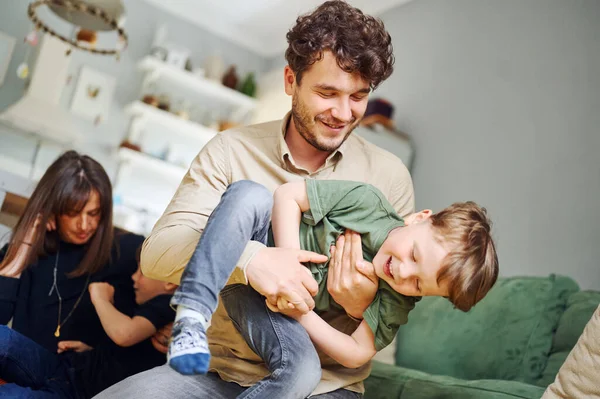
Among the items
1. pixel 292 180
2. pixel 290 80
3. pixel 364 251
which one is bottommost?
pixel 364 251

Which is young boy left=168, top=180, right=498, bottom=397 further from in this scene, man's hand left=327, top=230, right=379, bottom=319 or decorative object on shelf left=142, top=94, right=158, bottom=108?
decorative object on shelf left=142, top=94, right=158, bottom=108

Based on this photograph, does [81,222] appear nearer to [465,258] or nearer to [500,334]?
[465,258]

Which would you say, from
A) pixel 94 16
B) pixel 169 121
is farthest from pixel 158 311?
pixel 169 121

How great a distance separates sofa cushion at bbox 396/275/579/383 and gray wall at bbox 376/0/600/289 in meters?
0.70

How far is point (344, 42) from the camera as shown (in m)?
1.62

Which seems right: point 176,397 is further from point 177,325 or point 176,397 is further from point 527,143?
point 527,143

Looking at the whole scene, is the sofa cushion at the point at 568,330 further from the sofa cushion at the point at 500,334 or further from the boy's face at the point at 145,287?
the boy's face at the point at 145,287

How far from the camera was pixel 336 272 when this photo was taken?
1432mm

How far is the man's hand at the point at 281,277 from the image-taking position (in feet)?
4.30

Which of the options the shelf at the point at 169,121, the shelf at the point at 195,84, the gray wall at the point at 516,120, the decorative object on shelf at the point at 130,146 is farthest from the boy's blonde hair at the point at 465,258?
the shelf at the point at 195,84

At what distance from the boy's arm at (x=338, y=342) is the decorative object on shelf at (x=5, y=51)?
4.67m

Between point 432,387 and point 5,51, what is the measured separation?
4701mm

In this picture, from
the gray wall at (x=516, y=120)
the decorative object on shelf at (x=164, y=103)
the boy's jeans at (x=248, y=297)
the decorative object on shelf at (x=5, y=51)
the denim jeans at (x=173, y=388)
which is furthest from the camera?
the decorative object on shelf at (x=164, y=103)

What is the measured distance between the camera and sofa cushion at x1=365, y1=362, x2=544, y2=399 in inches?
68.3
